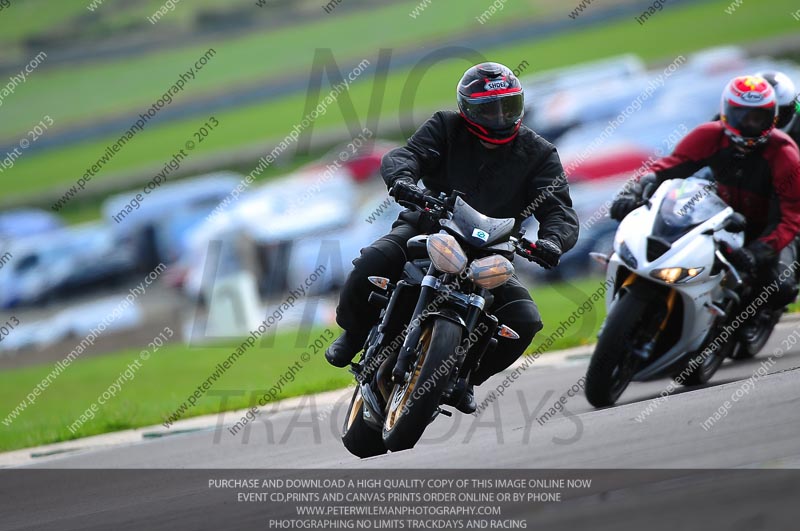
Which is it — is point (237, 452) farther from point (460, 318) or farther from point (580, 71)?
point (580, 71)

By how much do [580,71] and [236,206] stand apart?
10710 mm

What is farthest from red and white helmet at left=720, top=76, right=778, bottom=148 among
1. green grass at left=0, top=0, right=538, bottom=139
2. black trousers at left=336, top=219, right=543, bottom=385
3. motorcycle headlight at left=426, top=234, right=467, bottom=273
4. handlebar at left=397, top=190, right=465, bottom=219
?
green grass at left=0, top=0, right=538, bottom=139

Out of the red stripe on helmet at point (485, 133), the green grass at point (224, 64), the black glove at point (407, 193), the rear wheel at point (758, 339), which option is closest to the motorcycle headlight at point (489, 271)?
the black glove at point (407, 193)

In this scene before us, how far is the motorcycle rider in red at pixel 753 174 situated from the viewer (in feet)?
26.4

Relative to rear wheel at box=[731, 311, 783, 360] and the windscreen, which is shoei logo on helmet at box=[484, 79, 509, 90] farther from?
rear wheel at box=[731, 311, 783, 360]

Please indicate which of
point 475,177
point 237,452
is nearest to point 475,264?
point 475,177

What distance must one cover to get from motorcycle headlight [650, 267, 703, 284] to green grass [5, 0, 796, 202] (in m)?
26.3

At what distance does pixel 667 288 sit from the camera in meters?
7.55

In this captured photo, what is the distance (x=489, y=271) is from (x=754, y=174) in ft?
11.3

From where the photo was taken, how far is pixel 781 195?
26.7ft

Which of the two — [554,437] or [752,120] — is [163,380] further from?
[554,437]

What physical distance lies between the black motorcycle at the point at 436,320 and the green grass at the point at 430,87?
27.6 meters

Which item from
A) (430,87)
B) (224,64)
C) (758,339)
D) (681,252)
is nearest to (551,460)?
(681,252)

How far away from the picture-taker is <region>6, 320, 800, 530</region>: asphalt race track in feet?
14.1
